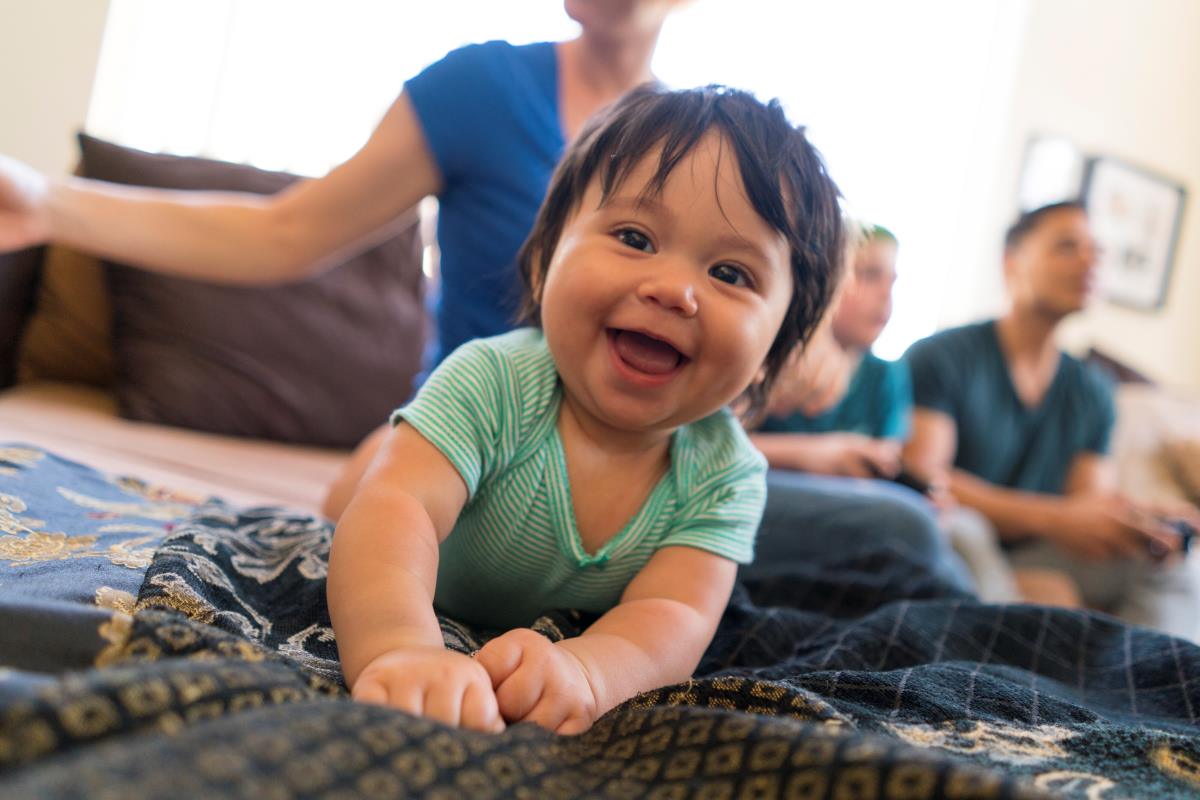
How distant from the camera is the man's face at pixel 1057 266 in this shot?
241 centimetres

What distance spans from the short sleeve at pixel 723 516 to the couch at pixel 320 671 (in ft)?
0.33

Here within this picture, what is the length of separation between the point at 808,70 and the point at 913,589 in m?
2.66

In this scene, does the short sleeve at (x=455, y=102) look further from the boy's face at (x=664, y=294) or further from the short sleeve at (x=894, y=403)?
the short sleeve at (x=894, y=403)

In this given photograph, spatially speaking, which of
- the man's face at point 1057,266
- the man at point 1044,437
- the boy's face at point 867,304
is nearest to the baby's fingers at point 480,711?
the boy's face at point 867,304

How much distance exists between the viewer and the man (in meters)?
2.25

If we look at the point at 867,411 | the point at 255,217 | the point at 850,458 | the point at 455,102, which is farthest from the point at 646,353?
the point at 867,411

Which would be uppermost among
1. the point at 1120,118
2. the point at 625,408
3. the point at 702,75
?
the point at 1120,118

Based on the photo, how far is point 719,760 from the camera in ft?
1.49

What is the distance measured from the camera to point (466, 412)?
76cm

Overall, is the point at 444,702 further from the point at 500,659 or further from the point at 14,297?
the point at 14,297

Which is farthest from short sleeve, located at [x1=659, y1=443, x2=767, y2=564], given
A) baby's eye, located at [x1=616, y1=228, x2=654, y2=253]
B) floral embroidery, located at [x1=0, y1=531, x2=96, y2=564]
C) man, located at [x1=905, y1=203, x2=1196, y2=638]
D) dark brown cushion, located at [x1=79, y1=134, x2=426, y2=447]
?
man, located at [x1=905, y1=203, x2=1196, y2=638]

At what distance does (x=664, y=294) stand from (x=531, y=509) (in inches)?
8.4

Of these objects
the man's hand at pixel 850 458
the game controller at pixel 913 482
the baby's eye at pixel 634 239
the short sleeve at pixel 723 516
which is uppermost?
the baby's eye at pixel 634 239

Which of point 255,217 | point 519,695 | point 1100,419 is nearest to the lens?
point 519,695
